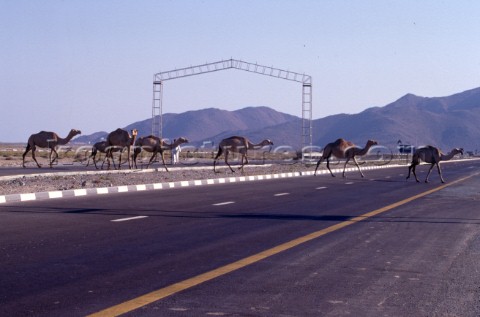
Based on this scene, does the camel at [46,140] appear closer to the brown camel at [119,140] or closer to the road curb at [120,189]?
the brown camel at [119,140]

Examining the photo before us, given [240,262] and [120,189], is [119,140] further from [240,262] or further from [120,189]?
[240,262]

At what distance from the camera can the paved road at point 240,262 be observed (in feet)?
24.4

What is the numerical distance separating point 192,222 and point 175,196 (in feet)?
26.6

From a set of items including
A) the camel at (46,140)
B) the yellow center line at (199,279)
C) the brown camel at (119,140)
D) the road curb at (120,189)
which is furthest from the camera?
the camel at (46,140)

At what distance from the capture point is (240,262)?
9844mm

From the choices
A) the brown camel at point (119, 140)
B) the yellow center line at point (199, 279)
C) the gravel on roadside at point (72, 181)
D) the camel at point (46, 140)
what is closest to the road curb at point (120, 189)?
the gravel on roadside at point (72, 181)

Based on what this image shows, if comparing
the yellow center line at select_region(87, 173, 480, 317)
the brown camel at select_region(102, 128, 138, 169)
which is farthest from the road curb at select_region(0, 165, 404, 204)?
the yellow center line at select_region(87, 173, 480, 317)

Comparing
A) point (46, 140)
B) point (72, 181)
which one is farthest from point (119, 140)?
point (72, 181)

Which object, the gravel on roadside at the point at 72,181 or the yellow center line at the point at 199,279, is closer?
the yellow center line at the point at 199,279

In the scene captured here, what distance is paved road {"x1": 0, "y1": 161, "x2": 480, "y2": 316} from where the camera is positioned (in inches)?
293

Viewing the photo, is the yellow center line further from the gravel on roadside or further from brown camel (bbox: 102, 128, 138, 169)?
brown camel (bbox: 102, 128, 138, 169)

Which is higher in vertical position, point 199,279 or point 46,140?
point 46,140

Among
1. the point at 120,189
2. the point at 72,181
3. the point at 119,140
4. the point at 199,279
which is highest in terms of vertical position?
the point at 119,140

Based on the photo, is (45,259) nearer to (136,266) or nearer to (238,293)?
(136,266)
